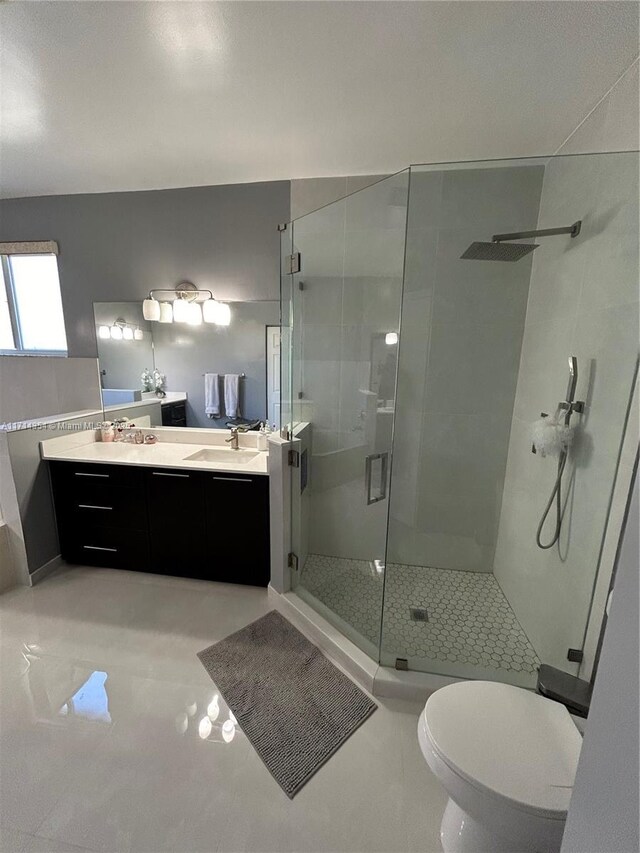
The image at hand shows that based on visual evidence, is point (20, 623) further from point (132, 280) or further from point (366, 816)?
point (132, 280)

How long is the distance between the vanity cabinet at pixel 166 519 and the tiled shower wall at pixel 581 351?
153cm

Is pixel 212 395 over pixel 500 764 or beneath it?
over

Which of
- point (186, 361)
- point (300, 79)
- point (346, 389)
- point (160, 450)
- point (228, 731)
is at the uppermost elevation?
point (300, 79)

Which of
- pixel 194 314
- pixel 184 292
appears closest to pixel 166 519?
pixel 194 314

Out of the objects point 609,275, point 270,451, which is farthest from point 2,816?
point 609,275

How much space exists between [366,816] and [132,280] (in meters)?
3.24

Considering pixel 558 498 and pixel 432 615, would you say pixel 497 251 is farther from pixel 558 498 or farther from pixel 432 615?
pixel 432 615

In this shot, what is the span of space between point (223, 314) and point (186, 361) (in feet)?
1.52

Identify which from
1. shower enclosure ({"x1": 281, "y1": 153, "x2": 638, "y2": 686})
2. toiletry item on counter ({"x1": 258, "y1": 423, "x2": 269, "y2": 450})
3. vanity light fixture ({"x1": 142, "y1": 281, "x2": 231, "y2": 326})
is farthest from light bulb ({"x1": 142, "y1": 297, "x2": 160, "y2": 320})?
toiletry item on counter ({"x1": 258, "y1": 423, "x2": 269, "y2": 450})

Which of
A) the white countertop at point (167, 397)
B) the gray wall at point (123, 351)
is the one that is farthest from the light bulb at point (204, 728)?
the gray wall at point (123, 351)

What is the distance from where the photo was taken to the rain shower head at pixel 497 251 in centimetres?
164

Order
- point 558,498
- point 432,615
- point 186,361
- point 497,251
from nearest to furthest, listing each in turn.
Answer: point 558,498 → point 497,251 → point 432,615 → point 186,361

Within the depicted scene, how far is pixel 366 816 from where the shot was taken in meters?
1.13

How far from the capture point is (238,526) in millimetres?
2137
